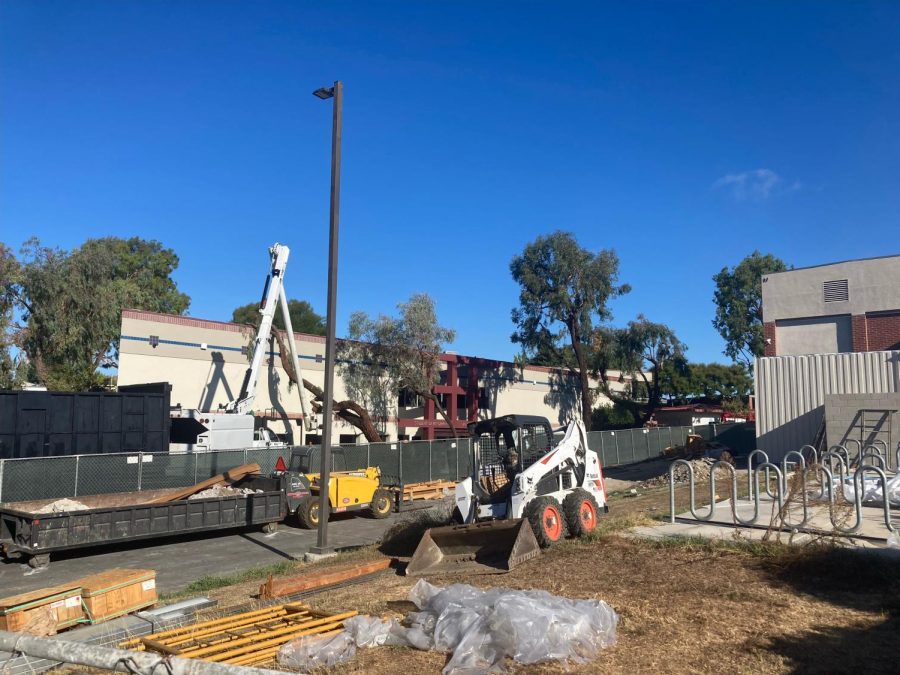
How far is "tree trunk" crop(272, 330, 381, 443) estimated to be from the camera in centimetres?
3428

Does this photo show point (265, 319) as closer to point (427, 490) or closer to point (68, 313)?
point (427, 490)

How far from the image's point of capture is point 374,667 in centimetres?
629

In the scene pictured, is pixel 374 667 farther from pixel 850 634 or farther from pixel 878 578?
pixel 878 578

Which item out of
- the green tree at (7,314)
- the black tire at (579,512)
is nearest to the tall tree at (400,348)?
the green tree at (7,314)

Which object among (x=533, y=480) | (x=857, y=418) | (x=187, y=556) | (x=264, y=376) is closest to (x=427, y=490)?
(x=187, y=556)

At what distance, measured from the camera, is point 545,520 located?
36.6ft

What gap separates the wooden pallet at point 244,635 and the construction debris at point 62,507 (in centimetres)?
943

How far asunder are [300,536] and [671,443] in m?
29.4

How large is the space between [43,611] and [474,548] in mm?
6039

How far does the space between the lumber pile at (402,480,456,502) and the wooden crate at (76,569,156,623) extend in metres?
16.7

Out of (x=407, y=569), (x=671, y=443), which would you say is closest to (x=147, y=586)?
(x=407, y=569)

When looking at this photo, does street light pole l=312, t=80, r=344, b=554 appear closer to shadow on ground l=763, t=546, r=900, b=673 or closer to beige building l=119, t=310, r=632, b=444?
shadow on ground l=763, t=546, r=900, b=673

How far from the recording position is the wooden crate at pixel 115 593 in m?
8.01

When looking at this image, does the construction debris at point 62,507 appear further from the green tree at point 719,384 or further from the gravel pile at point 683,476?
the green tree at point 719,384
